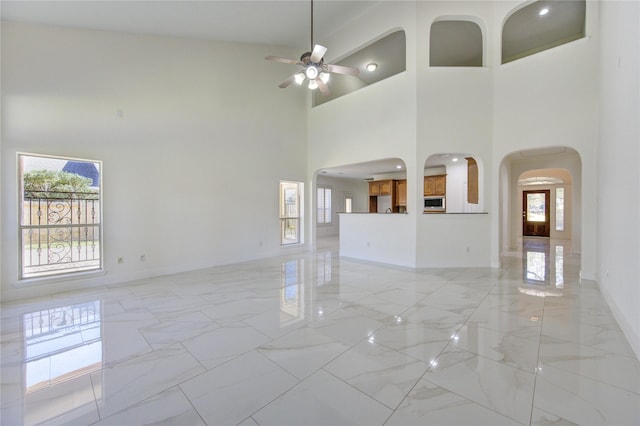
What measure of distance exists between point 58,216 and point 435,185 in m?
9.30

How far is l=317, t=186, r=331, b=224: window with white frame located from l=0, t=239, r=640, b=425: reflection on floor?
7.19m

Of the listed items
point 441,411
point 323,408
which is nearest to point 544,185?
point 441,411

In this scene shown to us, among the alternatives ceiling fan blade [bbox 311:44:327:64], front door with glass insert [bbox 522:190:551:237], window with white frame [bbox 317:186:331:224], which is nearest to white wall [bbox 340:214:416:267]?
ceiling fan blade [bbox 311:44:327:64]

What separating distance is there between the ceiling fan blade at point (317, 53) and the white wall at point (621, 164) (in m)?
3.02

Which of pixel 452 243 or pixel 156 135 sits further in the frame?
pixel 452 243

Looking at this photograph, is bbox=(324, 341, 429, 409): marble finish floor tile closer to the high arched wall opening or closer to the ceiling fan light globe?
the ceiling fan light globe

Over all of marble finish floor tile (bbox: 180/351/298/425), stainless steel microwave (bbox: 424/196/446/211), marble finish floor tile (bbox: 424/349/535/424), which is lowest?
marble finish floor tile (bbox: 180/351/298/425)

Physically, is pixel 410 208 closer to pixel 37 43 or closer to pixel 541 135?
pixel 541 135

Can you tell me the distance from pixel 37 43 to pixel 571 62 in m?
8.31

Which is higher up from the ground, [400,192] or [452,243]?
[400,192]

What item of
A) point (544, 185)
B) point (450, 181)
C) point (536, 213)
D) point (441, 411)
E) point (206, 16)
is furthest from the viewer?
point (536, 213)

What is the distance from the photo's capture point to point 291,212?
8094 mm

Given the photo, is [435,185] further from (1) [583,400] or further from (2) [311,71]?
(1) [583,400]

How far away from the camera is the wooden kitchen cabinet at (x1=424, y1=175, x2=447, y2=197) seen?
889 cm
